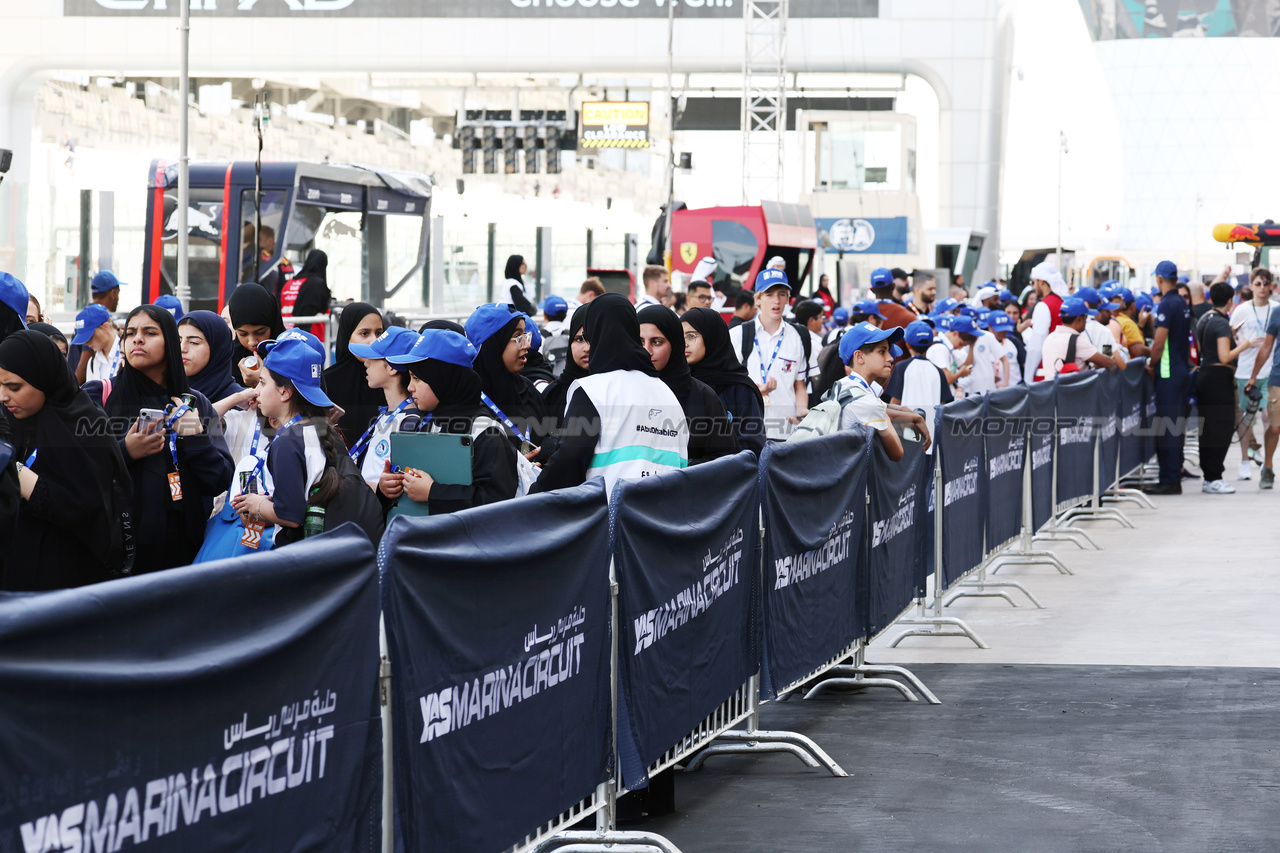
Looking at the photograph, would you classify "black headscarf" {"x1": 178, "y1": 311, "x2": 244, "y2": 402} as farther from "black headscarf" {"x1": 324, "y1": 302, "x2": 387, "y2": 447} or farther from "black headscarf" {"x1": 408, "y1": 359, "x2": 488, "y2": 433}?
"black headscarf" {"x1": 408, "y1": 359, "x2": 488, "y2": 433}

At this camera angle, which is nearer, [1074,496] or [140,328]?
[140,328]

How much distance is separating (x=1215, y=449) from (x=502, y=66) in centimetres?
3752

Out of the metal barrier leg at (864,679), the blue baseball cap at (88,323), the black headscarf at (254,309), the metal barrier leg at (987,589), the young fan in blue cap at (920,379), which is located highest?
the black headscarf at (254,309)

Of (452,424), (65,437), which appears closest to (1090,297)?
(452,424)

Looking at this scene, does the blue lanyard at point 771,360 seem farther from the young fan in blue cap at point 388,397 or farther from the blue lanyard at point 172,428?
the blue lanyard at point 172,428

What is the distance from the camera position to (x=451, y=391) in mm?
6191

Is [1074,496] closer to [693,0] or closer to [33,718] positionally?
[33,718]

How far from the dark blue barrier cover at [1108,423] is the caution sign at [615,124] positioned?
37569 millimetres

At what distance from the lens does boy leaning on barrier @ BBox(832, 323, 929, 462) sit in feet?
27.6

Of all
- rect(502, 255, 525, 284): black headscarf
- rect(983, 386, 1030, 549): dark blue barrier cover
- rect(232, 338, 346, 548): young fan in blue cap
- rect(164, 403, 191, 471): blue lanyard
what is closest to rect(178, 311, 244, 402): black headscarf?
rect(164, 403, 191, 471): blue lanyard

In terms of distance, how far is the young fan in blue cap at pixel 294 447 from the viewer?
5.47 metres

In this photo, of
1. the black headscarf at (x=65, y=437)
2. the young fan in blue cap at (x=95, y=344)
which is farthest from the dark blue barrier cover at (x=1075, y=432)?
the black headscarf at (x=65, y=437)

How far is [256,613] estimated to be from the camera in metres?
3.25

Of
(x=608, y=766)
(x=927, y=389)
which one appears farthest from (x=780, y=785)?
(x=927, y=389)
